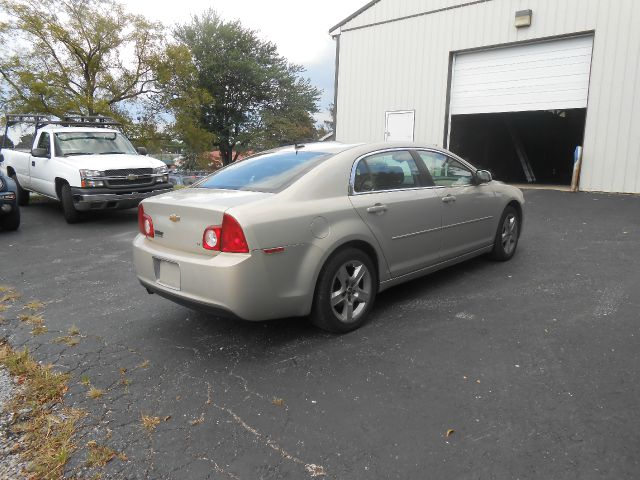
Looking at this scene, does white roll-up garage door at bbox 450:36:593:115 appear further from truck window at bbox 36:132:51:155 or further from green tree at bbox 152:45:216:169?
green tree at bbox 152:45:216:169

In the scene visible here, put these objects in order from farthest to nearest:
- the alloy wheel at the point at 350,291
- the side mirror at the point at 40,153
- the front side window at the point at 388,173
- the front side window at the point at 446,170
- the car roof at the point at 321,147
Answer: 1. the side mirror at the point at 40,153
2. the front side window at the point at 446,170
3. the car roof at the point at 321,147
4. the front side window at the point at 388,173
5. the alloy wheel at the point at 350,291

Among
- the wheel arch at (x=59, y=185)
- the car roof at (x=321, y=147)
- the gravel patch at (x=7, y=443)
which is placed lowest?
the gravel patch at (x=7, y=443)

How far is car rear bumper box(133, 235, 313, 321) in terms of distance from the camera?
10.4ft

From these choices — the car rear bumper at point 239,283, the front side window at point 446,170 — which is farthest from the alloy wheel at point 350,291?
the front side window at point 446,170

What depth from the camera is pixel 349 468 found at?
88.8 inches

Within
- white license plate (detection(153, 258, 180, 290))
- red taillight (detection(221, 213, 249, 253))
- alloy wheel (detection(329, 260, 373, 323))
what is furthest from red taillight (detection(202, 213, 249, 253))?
alloy wheel (detection(329, 260, 373, 323))

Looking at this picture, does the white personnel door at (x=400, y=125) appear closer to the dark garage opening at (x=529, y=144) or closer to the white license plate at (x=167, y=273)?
the dark garage opening at (x=529, y=144)

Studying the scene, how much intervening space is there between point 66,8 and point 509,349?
2198 cm

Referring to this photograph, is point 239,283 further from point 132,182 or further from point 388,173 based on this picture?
point 132,182

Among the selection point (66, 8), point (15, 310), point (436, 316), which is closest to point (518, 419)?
point (436, 316)

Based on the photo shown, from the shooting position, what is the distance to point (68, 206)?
8.74 meters

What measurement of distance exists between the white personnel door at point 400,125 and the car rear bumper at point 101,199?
851cm

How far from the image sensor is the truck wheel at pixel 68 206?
873 cm

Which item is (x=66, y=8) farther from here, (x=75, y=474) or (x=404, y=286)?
(x=75, y=474)
